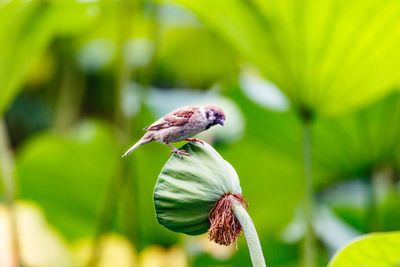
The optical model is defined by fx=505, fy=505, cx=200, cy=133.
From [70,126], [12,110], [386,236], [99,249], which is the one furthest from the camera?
[12,110]

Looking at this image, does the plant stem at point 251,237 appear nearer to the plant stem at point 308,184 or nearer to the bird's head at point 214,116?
the bird's head at point 214,116

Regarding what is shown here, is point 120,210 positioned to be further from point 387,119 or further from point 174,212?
point 174,212

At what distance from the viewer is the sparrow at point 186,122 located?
281 millimetres

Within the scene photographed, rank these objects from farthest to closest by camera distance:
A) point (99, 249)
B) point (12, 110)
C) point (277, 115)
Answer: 1. point (12, 110)
2. point (277, 115)
3. point (99, 249)

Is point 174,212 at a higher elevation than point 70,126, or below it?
higher

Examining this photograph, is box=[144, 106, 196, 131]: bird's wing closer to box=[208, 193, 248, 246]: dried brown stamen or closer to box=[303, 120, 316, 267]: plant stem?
box=[208, 193, 248, 246]: dried brown stamen

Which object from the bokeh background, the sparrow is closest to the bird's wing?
the sparrow

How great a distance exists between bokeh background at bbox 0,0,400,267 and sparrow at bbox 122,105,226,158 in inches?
7.7

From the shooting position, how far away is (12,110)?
1.54 meters

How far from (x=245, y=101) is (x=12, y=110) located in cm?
98

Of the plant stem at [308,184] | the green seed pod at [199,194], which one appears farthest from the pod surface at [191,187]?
the plant stem at [308,184]

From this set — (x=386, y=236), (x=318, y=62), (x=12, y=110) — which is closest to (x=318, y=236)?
(x=318, y=62)

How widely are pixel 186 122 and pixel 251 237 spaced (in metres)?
0.07

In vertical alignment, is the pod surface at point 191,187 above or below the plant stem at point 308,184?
above
